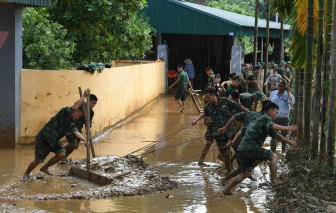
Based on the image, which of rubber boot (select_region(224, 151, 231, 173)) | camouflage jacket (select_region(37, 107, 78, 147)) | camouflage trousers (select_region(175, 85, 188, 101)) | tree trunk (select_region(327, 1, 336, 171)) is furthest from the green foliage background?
tree trunk (select_region(327, 1, 336, 171))

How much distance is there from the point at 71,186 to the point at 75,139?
1.49 metres

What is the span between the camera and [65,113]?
7281mm

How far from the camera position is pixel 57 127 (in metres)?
7.29

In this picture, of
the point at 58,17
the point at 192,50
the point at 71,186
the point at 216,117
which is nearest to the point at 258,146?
the point at 216,117

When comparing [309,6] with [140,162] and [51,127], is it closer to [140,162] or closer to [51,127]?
[140,162]

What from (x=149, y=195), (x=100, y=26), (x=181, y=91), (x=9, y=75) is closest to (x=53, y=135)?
(x=149, y=195)

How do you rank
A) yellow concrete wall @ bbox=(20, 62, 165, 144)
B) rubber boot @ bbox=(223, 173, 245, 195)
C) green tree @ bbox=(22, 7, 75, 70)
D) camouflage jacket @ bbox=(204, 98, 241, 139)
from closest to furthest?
1. rubber boot @ bbox=(223, 173, 245, 195)
2. camouflage jacket @ bbox=(204, 98, 241, 139)
3. yellow concrete wall @ bbox=(20, 62, 165, 144)
4. green tree @ bbox=(22, 7, 75, 70)

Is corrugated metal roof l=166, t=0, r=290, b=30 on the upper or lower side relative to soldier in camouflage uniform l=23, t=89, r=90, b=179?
upper

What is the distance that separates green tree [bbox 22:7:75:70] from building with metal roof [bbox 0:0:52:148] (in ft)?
5.60

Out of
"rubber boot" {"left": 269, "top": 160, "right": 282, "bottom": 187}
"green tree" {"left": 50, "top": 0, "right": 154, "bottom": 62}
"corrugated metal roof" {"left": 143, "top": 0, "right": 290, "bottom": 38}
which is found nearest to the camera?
"rubber boot" {"left": 269, "top": 160, "right": 282, "bottom": 187}

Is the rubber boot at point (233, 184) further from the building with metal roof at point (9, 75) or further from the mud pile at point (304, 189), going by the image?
the building with metal roof at point (9, 75)

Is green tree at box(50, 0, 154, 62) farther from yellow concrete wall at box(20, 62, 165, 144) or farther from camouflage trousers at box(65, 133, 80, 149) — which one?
camouflage trousers at box(65, 133, 80, 149)

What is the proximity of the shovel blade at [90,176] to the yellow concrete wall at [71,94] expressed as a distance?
285 cm

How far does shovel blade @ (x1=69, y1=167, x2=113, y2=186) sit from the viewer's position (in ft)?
22.8
